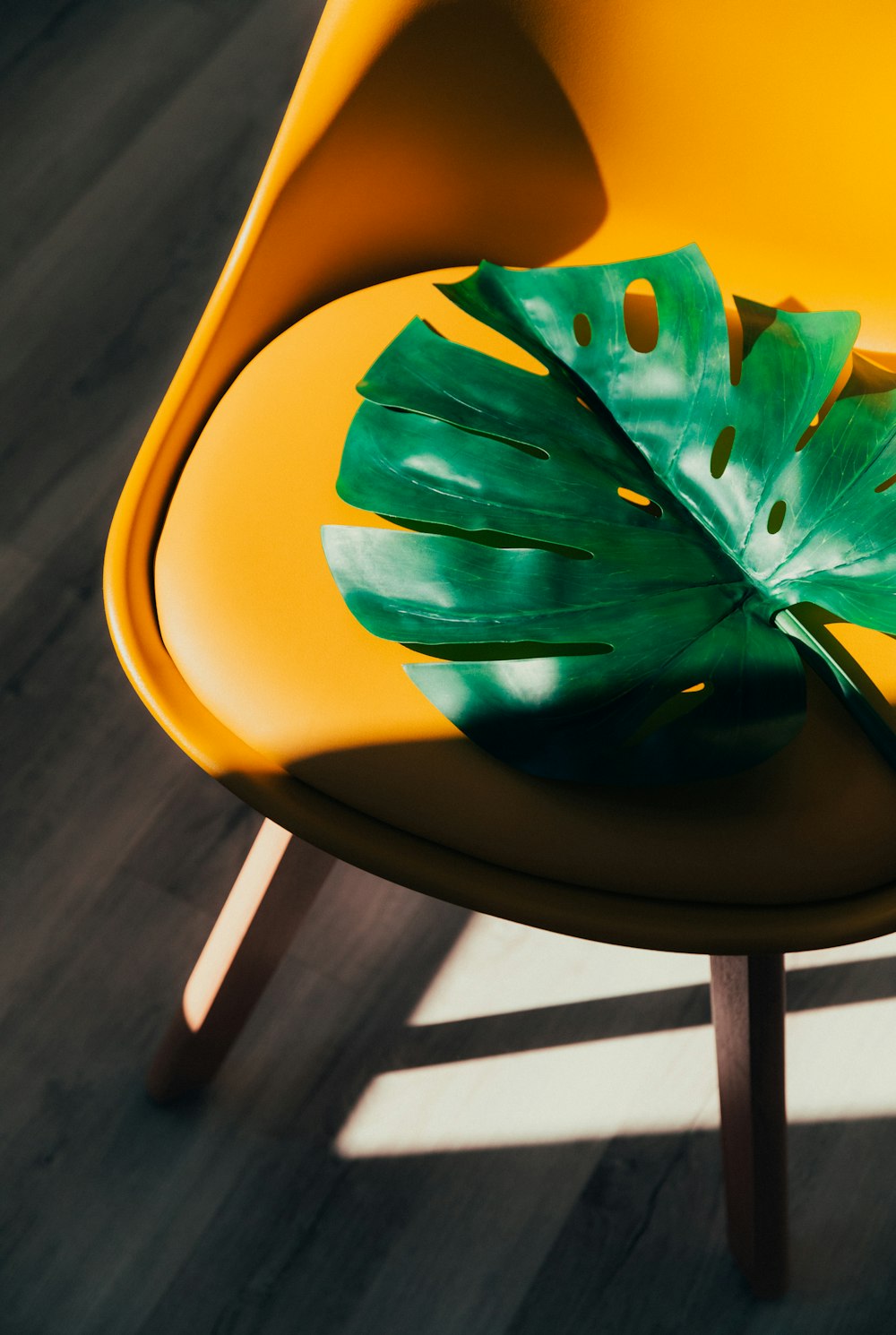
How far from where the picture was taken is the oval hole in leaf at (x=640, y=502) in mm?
805

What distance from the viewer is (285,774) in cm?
70

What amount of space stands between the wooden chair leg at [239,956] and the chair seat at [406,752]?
15 centimetres

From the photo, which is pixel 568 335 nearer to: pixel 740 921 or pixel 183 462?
pixel 183 462

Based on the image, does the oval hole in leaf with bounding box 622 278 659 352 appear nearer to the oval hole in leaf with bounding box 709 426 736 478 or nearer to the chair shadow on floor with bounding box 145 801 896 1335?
the oval hole in leaf with bounding box 709 426 736 478

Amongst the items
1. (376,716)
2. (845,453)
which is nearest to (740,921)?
(376,716)

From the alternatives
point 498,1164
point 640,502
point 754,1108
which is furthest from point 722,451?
point 498,1164

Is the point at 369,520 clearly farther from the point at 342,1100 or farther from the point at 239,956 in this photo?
the point at 342,1100

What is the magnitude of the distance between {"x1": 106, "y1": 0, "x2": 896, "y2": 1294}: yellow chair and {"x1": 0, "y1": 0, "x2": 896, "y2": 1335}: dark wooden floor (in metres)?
0.07

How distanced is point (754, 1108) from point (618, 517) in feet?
1.24

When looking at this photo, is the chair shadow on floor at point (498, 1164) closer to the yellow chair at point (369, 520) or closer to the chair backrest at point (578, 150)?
the yellow chair at point (369, 520)

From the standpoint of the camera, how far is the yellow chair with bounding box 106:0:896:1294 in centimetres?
68

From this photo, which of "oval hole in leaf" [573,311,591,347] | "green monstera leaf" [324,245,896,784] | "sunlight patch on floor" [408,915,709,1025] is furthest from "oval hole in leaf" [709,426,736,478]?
"sunlight patch on floor" [408,915,709,1025]

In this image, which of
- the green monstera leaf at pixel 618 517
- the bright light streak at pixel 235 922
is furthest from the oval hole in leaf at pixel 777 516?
the bright light streak at pixel 235 922

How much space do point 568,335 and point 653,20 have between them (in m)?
0.22
